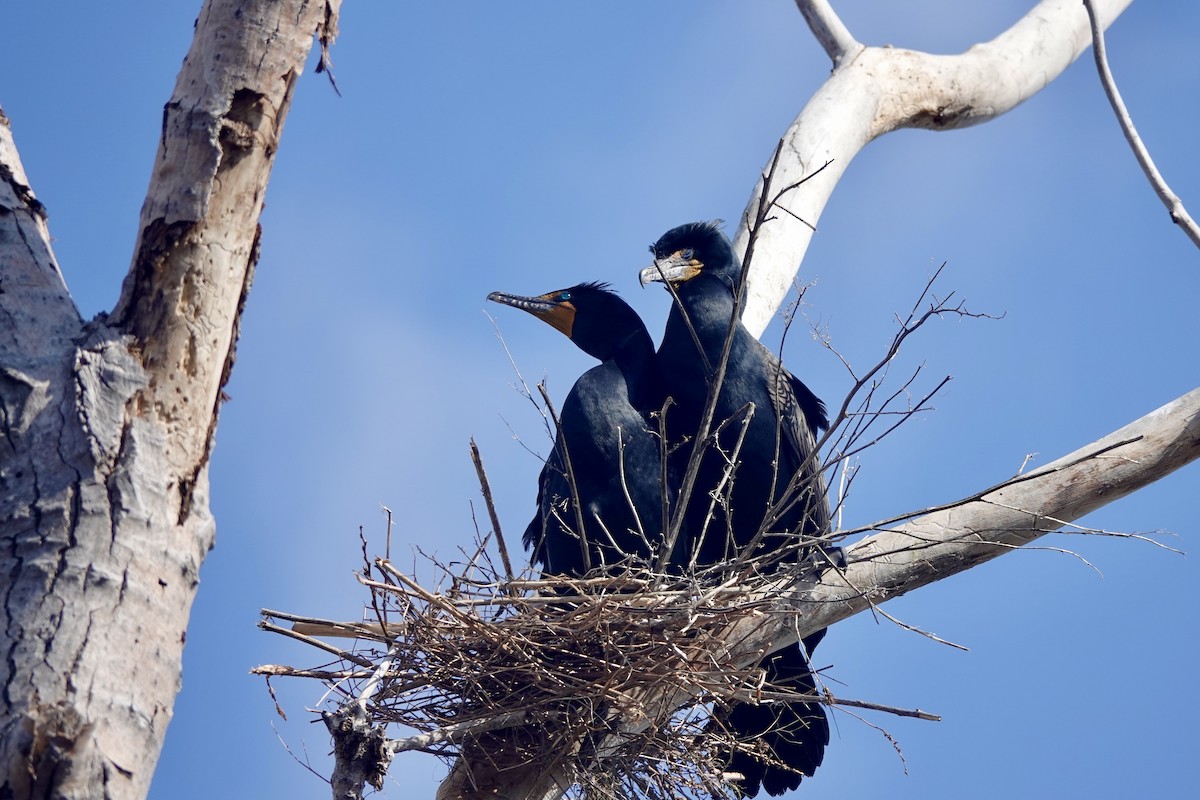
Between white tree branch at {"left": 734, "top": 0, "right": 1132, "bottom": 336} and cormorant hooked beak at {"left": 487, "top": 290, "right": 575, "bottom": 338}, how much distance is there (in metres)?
0.83

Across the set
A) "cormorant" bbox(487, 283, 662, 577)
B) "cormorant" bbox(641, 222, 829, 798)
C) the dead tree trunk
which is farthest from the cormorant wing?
the dead tree trunk

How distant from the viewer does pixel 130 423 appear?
2.48m

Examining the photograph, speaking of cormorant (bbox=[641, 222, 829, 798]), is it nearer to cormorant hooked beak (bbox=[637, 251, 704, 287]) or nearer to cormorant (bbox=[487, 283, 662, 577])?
cormorant hooked beak (bbox=[637, 251, 704, 287])

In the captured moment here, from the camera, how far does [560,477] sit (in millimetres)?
4992

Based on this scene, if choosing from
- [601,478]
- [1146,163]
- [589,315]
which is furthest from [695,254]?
[1146,163]

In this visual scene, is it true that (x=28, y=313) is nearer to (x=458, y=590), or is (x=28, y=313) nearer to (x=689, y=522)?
(x=458, y=590)

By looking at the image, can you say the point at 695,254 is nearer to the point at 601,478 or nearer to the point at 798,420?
the point at 798,420

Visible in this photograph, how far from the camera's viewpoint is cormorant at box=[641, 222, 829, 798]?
464 cm

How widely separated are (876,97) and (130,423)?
568cm

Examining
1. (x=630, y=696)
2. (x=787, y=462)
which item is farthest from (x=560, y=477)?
(x=630, y=696)

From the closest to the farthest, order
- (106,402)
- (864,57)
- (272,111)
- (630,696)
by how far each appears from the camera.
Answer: (106,402), (272,111), (630,696), (864,57)

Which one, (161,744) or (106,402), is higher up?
(106,402)

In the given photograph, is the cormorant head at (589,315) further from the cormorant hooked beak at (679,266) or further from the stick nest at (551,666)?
the stick nest at (551,666)

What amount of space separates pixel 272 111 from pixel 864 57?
5407 millimetres
